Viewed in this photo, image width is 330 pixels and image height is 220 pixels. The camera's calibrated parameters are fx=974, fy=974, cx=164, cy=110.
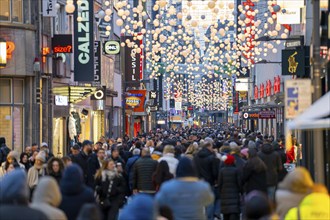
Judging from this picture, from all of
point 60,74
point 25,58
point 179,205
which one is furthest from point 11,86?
point 179,205

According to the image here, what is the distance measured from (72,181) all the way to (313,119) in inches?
154

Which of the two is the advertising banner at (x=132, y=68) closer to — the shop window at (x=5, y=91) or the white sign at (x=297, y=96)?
the shop window at (x=5, y=91)

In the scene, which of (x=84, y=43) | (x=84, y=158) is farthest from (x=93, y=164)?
(x=84, y=43)

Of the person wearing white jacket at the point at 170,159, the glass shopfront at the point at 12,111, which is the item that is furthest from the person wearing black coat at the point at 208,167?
the glass shopfront at the point at 12,111

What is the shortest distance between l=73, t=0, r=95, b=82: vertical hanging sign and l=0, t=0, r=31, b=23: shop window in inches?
229

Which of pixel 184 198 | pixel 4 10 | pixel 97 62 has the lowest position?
pixel 184 198

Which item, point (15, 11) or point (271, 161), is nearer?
point (271, 161)

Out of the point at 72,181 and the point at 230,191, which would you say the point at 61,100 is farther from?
the point at 72,181

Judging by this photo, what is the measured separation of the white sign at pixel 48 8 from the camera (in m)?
35.6

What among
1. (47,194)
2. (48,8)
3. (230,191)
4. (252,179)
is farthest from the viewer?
(48,8)

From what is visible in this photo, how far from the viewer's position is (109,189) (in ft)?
Answer: 58.3

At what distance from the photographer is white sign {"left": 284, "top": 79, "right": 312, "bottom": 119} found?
612 inches

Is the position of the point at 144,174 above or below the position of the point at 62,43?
below

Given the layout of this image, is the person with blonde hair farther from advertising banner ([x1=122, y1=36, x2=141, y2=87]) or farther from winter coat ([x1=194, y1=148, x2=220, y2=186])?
advertising banner ([x1=122, y1=36, x2=141, y2=87])
